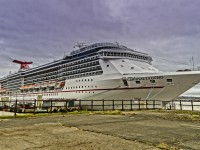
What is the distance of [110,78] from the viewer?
29.7 meters

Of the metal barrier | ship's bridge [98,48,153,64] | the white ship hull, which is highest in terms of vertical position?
ship's bridge [98,48,153,64]

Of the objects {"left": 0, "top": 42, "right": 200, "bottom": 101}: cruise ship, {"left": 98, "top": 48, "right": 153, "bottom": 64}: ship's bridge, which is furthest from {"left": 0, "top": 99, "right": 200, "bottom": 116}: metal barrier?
{"left": 98, "top": 48, "right": 153, "bottom": 64}: ship's bridge

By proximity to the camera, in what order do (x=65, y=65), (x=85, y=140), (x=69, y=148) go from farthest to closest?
(x=65, y=65) < (x=85, y=140) < (x=69, y=148)

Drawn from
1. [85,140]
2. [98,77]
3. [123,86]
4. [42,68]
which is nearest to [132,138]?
[85,140]

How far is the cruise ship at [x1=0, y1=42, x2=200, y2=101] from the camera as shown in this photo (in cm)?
2694

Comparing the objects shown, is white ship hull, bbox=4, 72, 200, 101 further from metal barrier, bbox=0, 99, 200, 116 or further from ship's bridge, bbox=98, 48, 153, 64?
ship's bridge, bbox=98, 48, 153, 64

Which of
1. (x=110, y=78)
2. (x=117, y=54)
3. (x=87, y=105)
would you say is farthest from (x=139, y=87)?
(x=87, y=105)

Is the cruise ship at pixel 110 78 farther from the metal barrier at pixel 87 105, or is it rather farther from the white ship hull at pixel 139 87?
the metal barrier at pixel 87 105

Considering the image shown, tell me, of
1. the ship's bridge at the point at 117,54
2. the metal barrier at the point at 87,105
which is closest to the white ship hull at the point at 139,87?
the metal barrier at the point at 87,105

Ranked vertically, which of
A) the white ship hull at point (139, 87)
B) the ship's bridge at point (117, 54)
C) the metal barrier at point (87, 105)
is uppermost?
the ship's bridge at point (117, 54)

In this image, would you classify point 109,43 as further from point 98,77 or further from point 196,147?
point 196,147

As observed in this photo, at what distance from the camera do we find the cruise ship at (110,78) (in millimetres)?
26938

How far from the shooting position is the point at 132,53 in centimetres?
3469

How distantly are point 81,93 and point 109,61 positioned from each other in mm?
6835
